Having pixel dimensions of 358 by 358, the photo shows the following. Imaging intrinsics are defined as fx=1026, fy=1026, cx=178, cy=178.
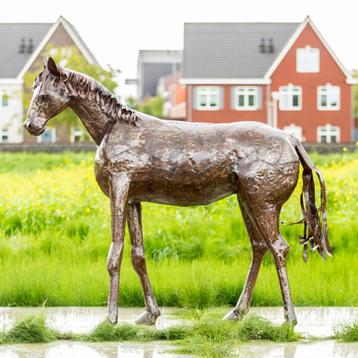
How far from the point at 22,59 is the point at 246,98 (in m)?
11.8

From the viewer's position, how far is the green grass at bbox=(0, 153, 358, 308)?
28.1 ft

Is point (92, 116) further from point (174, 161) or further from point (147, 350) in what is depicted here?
point (147, 350)

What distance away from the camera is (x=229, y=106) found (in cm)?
5316

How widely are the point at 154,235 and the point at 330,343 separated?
542cm

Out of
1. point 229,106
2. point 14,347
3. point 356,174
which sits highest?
point 229,106

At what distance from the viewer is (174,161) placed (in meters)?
7.09

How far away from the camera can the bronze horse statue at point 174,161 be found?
23.0ft

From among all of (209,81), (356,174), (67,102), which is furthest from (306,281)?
(209,81)

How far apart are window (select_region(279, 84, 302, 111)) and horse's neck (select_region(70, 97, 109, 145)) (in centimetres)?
4610

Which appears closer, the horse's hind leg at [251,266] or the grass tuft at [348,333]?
the grass tuft at [348,333]

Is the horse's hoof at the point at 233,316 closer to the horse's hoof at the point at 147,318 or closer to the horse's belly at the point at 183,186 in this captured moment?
the horse's hoof at the point at 147,318

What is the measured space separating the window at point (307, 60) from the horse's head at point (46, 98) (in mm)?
46811

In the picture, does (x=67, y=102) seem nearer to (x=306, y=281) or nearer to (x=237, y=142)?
(x=237, y=142)

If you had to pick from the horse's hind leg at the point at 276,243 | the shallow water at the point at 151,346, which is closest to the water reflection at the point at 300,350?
the shallow water at the point at 151,346
